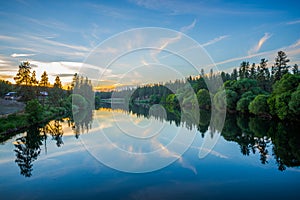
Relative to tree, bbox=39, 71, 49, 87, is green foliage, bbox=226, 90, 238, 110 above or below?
below

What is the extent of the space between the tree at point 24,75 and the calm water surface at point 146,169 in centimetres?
2196

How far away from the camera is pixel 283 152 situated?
1355cm

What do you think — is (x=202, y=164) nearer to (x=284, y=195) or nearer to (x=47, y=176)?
(x=284, y=195)

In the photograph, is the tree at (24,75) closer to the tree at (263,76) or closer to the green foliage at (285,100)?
the green foliage at (285,100)

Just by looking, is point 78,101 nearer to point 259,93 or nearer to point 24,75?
point 24,75

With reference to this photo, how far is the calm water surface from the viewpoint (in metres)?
8.16

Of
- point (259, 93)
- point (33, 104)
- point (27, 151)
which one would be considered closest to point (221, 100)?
point (259, 93)

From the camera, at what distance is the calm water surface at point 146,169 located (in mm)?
8164

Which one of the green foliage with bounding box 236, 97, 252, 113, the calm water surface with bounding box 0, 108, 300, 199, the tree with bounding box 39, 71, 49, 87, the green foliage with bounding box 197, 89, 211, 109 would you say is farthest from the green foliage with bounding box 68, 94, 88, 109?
the green foliage with bounding box 236, 97, 252, 113

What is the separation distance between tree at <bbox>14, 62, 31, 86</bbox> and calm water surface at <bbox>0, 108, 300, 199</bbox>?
865 inches

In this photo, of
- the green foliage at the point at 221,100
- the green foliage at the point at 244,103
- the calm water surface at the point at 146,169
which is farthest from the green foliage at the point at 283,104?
the green foliage at the point at 221,100

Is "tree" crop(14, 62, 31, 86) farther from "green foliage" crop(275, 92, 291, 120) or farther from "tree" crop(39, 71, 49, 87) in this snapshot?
"green foliage" crop(275, 92, 291, 120)

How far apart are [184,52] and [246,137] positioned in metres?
10.1

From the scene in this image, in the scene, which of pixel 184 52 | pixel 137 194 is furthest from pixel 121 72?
pixel 137 194
